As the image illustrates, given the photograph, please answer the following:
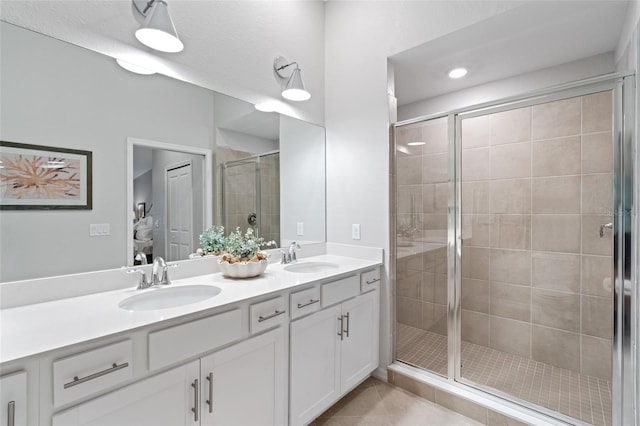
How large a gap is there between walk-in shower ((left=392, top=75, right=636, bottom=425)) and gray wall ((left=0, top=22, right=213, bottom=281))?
5.68 feet

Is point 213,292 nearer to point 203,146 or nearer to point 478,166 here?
point 203,146

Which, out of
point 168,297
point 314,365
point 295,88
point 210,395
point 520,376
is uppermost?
point 295,88

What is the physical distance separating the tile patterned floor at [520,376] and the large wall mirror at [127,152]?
52.9 inches

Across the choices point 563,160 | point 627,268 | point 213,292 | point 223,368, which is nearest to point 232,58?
point 213,292

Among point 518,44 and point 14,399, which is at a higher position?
point 518,44

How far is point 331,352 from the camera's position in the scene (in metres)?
1.76

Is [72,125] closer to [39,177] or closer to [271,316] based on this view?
[39,177]

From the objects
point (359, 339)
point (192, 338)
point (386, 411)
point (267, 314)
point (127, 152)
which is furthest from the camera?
point (359, 339)

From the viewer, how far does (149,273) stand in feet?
5.13

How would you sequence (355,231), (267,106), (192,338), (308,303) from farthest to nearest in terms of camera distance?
(355,231) → (267,106) → (308,303) → (192,338)

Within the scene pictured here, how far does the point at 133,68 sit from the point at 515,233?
9.01ft

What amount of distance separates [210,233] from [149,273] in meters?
0.40

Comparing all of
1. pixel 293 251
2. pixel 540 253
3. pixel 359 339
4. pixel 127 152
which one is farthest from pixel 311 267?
pixel 540 253

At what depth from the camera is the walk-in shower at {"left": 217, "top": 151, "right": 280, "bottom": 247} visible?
76.1 inches
